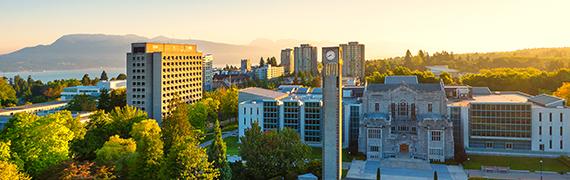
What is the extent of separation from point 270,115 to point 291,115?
12.8ft

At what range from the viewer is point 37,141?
37.5 metres

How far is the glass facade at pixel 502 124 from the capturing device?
58.7 m

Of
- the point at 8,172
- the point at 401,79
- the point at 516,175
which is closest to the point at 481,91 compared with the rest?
the point at 401,79

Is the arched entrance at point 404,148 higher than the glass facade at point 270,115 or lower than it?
lower

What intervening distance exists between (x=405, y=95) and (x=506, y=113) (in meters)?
15.5

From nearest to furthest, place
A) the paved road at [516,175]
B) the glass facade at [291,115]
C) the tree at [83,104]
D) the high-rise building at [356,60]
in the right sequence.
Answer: the paved road at [516,175] → the glass facade at [291,115] → the tree at [83,104] → the high-rise building at [356,60]

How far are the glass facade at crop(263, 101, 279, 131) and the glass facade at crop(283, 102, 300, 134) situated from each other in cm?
147

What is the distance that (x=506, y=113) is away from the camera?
194ft

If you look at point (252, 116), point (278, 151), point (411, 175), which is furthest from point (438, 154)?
point (252, 116)

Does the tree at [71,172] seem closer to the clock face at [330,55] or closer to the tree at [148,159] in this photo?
the tree at [148,159]

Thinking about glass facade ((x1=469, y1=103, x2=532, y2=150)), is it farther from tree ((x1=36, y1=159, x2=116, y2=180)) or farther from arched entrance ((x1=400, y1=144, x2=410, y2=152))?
tree ((x1=36, y1=159, x2=116, y2=180))

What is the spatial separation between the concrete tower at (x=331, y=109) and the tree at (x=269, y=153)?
6.85 meters

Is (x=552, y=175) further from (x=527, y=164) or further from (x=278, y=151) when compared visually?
(x=278, y=151)

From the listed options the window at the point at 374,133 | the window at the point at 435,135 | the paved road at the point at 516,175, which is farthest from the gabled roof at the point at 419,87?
the paved road at the point at 516,175
